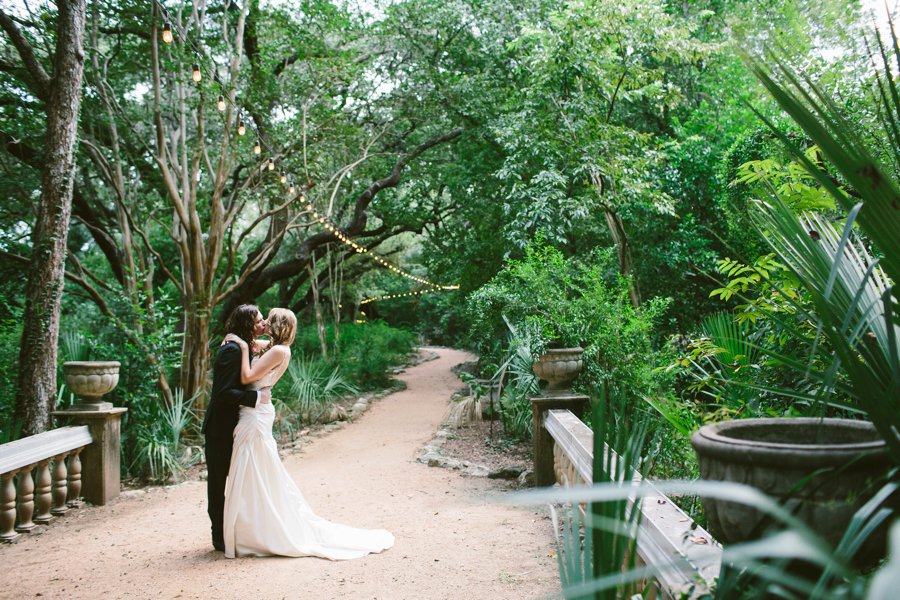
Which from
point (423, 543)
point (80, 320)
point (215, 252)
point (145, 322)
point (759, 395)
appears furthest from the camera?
point (80, 320)

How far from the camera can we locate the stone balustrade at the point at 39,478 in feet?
15.0

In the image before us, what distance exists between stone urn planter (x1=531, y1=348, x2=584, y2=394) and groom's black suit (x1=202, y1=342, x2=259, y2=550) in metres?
2.45

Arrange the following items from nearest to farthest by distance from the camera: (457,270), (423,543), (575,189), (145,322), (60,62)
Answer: (423,543) < (60,62) < (145,322) < (575,189) < (457,270)

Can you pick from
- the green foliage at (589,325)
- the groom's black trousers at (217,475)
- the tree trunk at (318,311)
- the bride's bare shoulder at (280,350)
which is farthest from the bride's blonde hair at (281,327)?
the tree trunk at (318,311)

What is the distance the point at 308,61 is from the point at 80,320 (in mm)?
5981

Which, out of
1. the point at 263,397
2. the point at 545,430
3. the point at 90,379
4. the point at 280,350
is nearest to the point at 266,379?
the point at 263,397

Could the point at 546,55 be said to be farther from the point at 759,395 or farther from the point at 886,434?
the point at 886,434

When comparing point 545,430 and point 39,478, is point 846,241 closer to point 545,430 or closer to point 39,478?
point 545,430

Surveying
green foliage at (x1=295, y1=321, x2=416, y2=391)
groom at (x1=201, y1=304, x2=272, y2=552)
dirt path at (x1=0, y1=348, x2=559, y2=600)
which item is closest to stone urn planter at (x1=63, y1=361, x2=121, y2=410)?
dirt path at (x1=0, y1=348, x2=559, y2=600)

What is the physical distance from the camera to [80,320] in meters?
10.5

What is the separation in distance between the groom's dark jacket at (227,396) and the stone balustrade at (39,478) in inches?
62.2

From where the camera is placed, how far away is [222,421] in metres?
4.40

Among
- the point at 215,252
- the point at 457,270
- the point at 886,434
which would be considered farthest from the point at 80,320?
the point at 886,434

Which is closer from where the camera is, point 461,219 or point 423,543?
point 423,543
